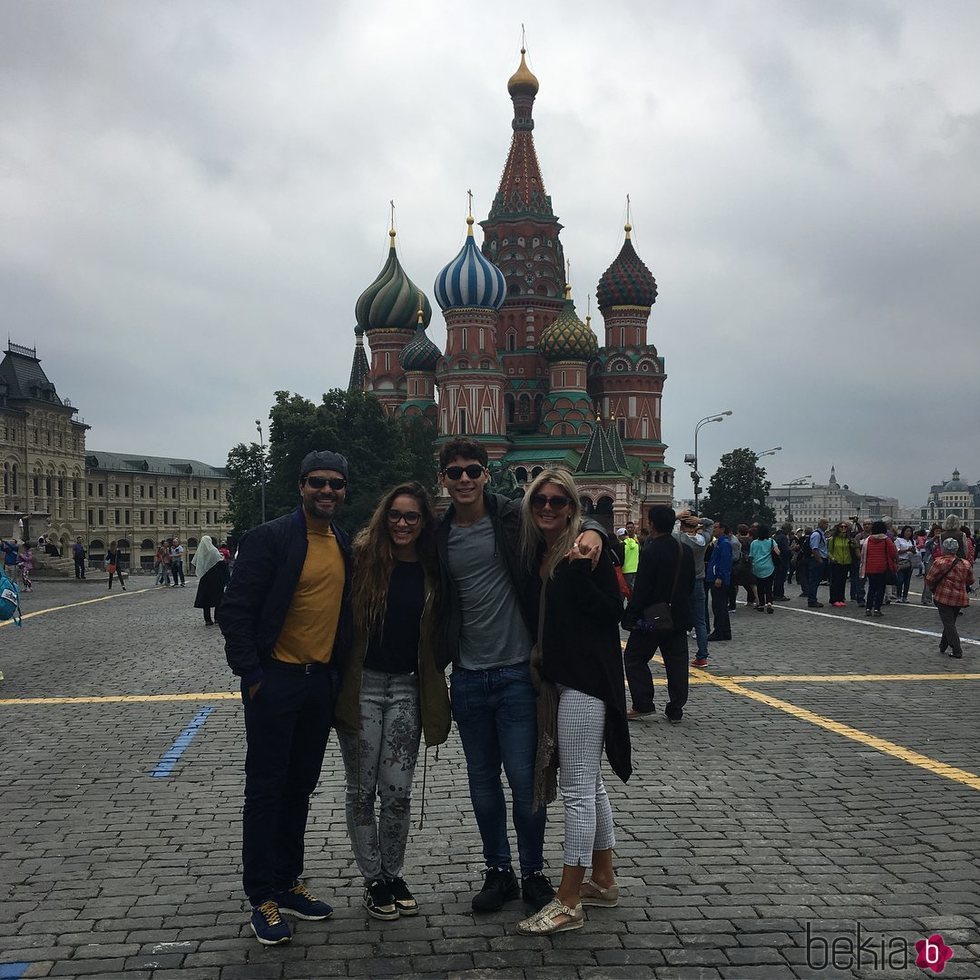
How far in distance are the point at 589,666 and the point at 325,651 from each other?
1.18 m

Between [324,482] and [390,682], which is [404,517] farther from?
[390,682]

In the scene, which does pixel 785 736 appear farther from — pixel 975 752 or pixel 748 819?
pixel 748 819

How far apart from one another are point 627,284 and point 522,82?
58.9 feet

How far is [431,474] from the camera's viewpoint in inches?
2589

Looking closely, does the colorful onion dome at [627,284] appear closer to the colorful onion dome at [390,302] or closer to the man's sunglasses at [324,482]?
the colorful onion dome at [390,302]

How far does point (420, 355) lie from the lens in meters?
71.5

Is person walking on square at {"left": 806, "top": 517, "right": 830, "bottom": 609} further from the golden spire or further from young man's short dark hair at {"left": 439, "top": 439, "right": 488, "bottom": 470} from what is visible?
the golden spire

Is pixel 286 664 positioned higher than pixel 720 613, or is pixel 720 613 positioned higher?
pixel 286 664

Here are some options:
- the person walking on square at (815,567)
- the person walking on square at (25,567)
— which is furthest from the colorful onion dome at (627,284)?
the person walking on square at (815,567)

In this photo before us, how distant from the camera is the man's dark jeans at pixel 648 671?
8242 mm

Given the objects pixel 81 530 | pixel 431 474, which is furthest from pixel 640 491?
pixel 81 530

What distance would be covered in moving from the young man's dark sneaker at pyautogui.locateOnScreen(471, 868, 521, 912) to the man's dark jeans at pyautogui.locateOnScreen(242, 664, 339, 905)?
33.1 inches

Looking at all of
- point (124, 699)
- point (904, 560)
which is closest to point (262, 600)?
point (124, 699)

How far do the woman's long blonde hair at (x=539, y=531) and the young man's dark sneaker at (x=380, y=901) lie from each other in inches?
60.9
